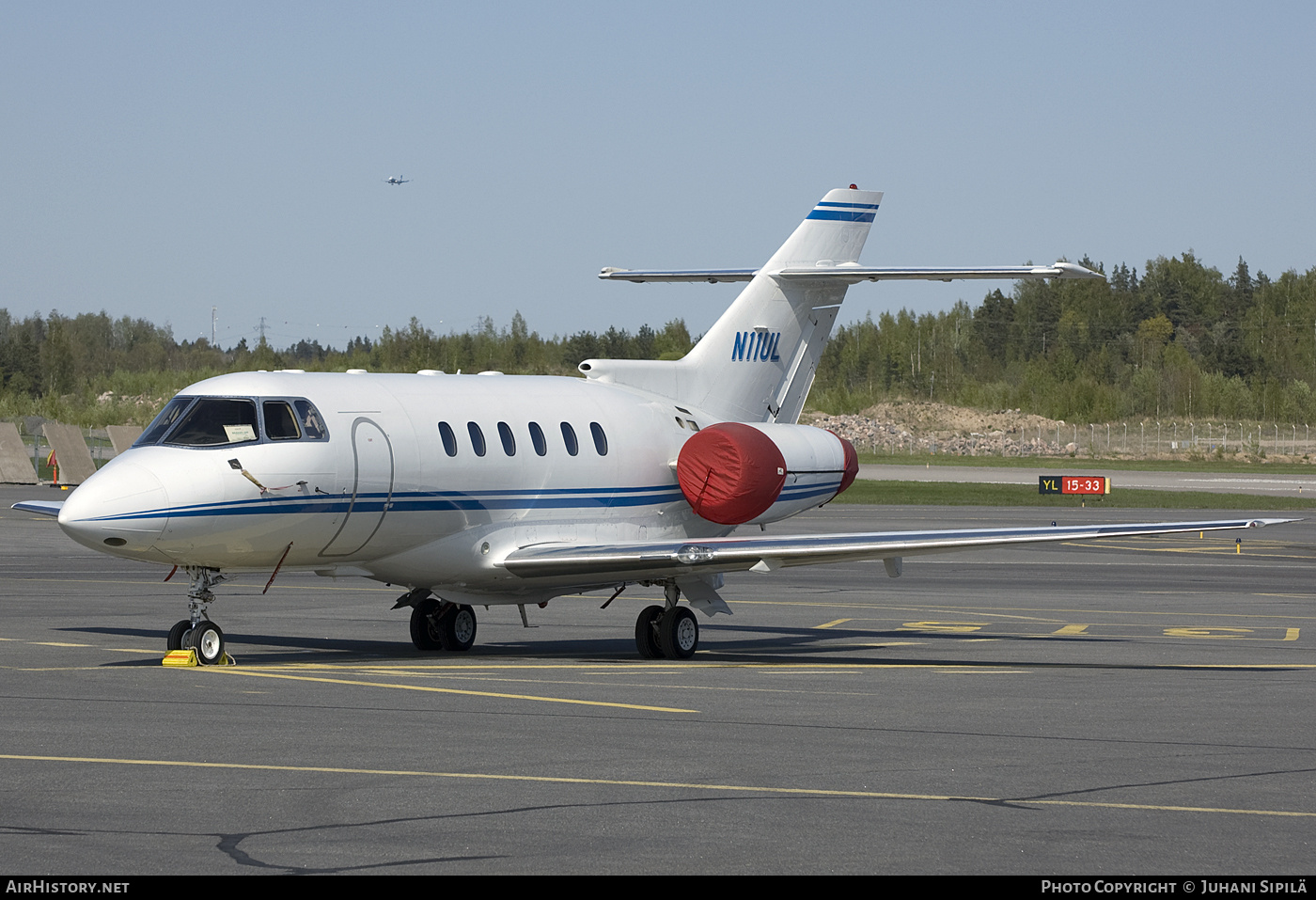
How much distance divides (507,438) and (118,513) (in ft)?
17.7

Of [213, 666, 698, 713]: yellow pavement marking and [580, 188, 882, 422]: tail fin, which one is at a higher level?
[580, 188, 882, 422]: tail fin

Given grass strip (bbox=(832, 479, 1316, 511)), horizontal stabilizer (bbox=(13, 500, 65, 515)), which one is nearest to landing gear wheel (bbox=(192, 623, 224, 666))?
horizontal stabilizer (bbox=(13, 500, 65, 515))

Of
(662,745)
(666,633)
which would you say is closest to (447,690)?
(662,745)

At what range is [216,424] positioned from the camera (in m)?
18.3

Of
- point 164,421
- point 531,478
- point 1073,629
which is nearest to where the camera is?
point 164,421

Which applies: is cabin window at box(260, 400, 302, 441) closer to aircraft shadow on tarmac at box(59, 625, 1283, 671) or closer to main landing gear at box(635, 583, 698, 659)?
aircraft shadow on tarmac at box(59, 625, 1283, 671)

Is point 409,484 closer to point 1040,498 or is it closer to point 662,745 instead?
point 662,745

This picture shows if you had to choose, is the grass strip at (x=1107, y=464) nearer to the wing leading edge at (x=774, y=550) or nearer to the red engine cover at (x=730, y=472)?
the red engine cover at (x=730, y=472)

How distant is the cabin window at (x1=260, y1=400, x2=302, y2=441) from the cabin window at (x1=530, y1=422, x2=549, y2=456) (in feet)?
12.0

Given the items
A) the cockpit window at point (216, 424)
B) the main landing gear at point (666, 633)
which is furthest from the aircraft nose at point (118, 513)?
the main landing gear at point (666, 633)

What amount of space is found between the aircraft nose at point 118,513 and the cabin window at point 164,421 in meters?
0.84

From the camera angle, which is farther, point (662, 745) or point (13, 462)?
point (13, 462)

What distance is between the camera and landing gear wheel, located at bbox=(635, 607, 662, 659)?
20.8 m
